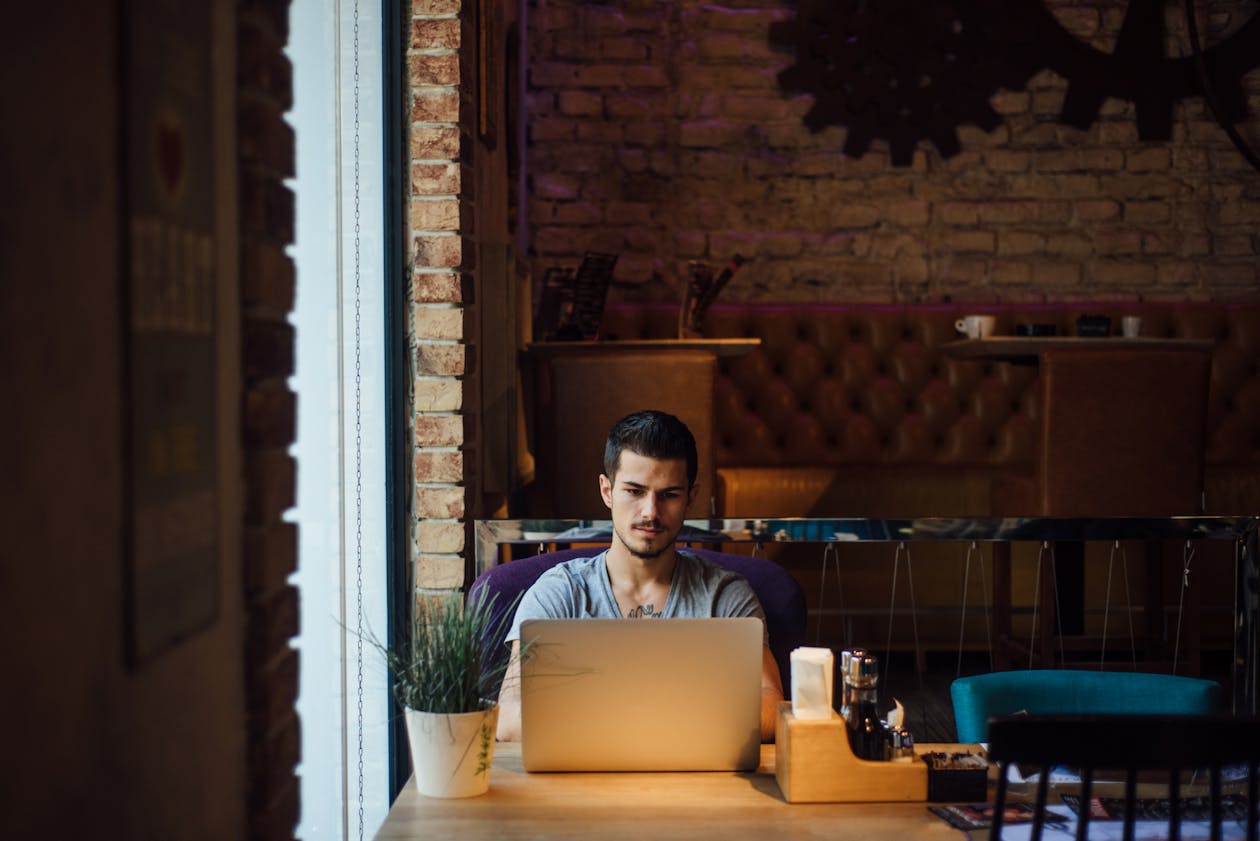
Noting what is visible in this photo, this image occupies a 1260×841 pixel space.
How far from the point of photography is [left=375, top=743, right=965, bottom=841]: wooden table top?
1.46 meters

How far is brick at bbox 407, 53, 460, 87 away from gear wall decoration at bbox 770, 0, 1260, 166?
273cm

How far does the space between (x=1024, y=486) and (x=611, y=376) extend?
1.57 m

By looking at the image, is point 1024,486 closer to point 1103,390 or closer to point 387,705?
point 1103,390

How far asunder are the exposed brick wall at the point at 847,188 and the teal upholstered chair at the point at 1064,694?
340 centimetres

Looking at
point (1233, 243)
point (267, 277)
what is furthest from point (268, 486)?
point (1233, 243)

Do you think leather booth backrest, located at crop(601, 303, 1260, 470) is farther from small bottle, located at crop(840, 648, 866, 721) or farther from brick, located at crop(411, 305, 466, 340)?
small bottle, located at crop(840, 648, 866, 721)

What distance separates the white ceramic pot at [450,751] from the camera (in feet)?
5.19

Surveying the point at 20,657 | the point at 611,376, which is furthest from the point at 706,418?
the point at 20,657

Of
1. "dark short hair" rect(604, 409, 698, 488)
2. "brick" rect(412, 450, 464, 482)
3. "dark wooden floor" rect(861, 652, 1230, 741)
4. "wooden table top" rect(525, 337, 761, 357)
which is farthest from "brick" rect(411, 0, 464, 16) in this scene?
"dark wooden floor" rect(861, 652, 1230, 741)

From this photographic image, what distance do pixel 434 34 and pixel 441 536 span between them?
1149 millimetres

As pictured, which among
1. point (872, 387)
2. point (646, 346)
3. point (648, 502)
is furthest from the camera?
point (872, 387)

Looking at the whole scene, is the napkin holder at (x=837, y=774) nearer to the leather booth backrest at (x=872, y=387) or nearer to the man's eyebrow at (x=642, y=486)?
the man's eyebrow at (x=642, y=486)

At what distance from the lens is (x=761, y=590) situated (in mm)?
2359

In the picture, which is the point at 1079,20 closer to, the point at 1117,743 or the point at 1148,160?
the point at 1148,160
